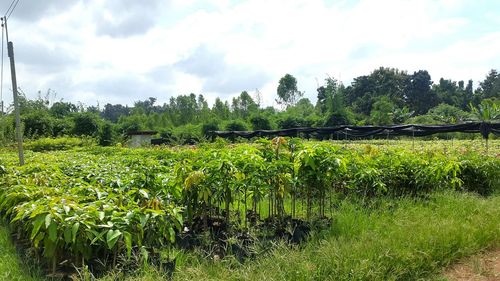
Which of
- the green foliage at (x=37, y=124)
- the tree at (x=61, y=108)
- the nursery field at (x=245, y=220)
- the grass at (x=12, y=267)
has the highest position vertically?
the tree at (x=61, y=108)

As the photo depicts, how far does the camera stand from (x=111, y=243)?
2393 mm

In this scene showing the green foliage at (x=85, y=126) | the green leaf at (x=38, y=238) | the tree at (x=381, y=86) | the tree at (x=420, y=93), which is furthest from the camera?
the tree at (x=420, y=93)

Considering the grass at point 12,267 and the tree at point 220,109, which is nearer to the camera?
the grass at point 12,267

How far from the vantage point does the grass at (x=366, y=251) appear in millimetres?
2756

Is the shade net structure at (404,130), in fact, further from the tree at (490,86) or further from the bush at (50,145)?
the tree at (490,86)

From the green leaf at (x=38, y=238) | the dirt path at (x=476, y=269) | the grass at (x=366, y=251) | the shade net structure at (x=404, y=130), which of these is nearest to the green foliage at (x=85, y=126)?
the shade net structure at (x=404, y=130)

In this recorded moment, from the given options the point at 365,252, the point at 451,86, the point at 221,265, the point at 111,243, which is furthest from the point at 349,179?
the point at 451,86

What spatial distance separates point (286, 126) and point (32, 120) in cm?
1697

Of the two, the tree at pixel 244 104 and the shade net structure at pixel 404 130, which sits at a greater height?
the tree at pixel 244 104

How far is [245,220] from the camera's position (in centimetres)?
397

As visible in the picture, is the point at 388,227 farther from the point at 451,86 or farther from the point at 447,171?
the point at 451,86

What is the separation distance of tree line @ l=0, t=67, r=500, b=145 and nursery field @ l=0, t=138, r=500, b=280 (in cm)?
1813

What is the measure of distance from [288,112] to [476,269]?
34.8m

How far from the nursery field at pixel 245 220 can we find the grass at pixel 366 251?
0.04 ft
